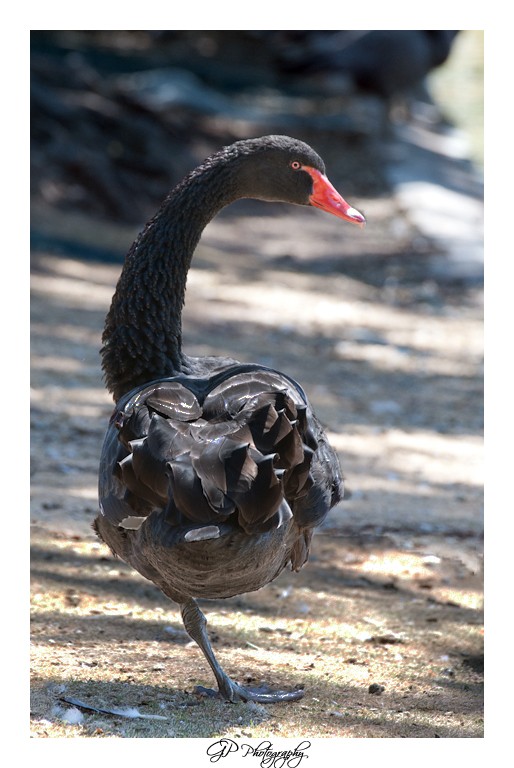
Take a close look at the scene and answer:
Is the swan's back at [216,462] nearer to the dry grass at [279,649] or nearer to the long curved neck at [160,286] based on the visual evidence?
the long curved neck at [160,286]

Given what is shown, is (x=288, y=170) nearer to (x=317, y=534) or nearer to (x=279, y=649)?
(x=279, y=649)

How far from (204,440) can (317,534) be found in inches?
105

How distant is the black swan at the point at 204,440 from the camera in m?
3.13

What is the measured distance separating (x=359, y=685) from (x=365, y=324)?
6.57 m

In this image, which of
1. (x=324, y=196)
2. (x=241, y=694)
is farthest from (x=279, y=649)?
(x=324, y=196)

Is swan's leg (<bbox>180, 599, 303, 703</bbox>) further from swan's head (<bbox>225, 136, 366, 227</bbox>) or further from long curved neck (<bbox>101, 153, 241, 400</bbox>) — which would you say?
swan's head (<bbox>225, 136, 366, 227</bbox>)

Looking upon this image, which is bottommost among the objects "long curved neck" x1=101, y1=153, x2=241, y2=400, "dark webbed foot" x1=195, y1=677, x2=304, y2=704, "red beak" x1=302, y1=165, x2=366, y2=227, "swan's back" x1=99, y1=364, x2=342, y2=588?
"dark webbed foot" x1=195, y1=677, x2=304, y2=704

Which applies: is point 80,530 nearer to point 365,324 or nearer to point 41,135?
point 365,324

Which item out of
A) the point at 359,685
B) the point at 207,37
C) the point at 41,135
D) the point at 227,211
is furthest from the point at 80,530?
the point at 207,37

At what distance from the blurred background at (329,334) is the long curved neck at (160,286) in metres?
1.08

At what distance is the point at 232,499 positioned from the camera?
3.11 metres

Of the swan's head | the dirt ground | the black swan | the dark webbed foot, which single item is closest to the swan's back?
the black swan

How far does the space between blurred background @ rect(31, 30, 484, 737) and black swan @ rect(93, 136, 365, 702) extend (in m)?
0.55

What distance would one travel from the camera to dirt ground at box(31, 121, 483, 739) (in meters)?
3.75
